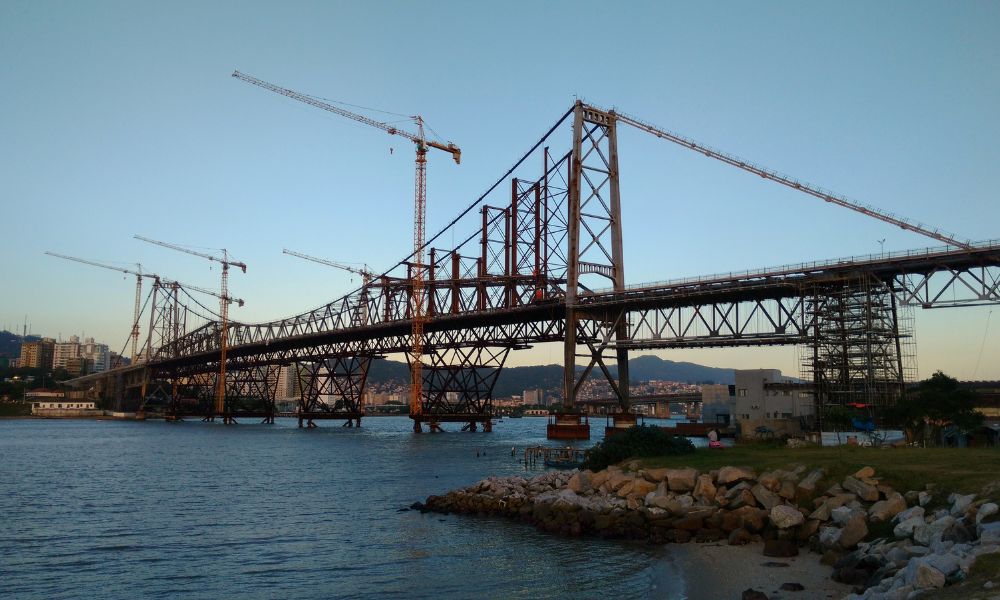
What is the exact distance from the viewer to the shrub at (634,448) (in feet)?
116

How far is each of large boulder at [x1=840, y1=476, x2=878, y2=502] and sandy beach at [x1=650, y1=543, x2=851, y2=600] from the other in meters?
2.53

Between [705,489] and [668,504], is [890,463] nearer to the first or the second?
[705,489]

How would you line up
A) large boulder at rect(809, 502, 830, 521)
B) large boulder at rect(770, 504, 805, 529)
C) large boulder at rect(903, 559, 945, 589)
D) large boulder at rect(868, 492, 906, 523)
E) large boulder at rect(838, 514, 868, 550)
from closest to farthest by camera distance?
large boulder at rect(903, 559, 945, 589)
large boulder at rect(838, 514, 868, 550)
large boulder at rect(868, 492, 906, 523)
large boulder at rect(809, 502, 830, 521)
large boulder at rect(770, 504, 805, 529)

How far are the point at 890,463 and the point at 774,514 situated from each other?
187 inches

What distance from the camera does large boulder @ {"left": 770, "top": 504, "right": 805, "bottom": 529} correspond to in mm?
22703

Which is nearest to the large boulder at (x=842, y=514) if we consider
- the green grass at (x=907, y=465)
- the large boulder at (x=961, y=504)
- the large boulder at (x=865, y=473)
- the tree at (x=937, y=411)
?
the green grass at (x=907, y=465)

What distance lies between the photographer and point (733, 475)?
1032 inches

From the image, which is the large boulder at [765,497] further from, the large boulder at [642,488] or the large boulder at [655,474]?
the large boulder at [642,488]

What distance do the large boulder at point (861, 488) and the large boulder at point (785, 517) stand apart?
5.57ft

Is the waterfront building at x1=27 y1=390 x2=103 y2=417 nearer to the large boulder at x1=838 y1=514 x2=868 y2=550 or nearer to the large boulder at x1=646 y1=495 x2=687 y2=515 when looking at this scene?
the large boulder at x1=646 y1=495 x2=687 y2=515

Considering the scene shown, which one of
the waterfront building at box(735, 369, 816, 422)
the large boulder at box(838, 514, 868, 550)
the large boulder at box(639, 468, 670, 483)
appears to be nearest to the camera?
the large boulder at box(838, 514, 868, 550)

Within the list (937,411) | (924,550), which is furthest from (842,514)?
(937,411)

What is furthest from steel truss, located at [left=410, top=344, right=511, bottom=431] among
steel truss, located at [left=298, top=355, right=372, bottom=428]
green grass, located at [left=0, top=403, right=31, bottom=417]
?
green grass, located at [left=0, top=403, right=31, bottom=417]

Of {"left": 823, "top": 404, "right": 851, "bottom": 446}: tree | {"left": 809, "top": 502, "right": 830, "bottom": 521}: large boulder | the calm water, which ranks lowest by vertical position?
the calm water
